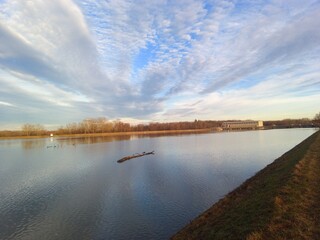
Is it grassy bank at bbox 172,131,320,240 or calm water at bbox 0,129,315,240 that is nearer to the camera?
Answer: grassy bank at bbox 172,131,320,240

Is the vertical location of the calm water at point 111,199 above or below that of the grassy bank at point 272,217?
below

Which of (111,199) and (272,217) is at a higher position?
(272,217)

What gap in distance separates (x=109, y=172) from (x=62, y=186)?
259 inches

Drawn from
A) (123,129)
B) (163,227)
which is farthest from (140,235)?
(123,129)

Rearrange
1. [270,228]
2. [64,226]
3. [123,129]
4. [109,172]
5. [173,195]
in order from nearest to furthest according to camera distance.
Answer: [270,228] < [64,226] < [173,195] < [109,172] < [123,129]

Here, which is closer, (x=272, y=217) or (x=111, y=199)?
(x=272, y=217)

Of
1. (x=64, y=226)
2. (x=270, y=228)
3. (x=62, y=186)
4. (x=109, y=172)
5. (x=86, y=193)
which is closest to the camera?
(x=270, y=228)

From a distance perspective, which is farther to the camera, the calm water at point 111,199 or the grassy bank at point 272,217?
the calm water at point 111,199

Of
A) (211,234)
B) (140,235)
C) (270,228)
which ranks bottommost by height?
(140,235)

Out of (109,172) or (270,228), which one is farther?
(109,172)

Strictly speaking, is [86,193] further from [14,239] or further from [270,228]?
[270,228]

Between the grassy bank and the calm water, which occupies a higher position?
the grassy bank

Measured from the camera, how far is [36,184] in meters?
23.6

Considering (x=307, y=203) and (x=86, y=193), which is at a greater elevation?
(x=307, y=203)
